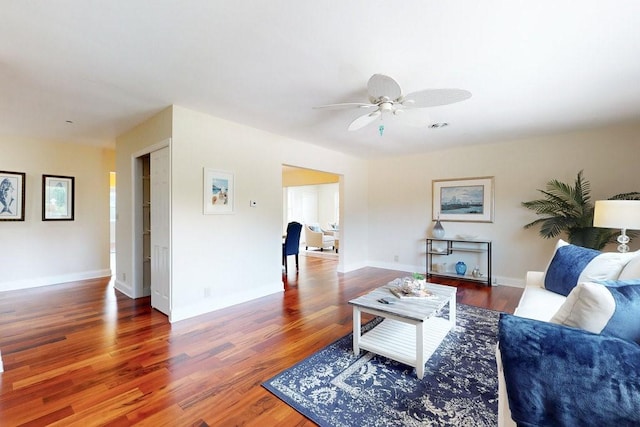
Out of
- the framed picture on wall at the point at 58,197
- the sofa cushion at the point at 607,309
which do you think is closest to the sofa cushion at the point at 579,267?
the sofa cushion at the point at 607,309

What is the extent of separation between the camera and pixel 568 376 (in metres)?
1.01

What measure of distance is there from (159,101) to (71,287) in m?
3.59

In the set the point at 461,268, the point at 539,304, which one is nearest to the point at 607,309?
the point at 539,304

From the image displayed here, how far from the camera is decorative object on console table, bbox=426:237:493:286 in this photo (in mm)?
5025

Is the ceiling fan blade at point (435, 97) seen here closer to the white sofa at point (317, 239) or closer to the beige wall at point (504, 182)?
the beige wall at point (504, 182)

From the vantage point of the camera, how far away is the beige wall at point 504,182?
4.09 m

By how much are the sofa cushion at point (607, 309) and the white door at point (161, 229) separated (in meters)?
3.44

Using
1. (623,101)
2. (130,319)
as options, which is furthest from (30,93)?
(623,101)

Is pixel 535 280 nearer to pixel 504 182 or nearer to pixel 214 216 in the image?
pixel 504 182

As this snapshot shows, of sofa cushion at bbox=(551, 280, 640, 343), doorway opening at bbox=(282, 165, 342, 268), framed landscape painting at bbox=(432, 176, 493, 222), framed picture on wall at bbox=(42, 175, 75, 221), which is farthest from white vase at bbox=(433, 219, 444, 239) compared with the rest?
framed picture on wall at bbox=(42, 175, 75, 221)

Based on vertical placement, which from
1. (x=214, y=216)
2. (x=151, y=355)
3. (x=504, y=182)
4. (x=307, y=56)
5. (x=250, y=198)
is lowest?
(x=151, y=355)

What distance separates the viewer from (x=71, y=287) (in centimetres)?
461

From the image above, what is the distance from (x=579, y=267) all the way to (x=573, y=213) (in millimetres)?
2090

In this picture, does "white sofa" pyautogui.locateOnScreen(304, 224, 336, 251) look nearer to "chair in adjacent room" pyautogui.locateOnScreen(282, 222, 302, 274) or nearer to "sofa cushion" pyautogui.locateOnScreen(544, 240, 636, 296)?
"chair in adjacent room" pyautogui.locateOnScreen(282, 222, 302, 274)
